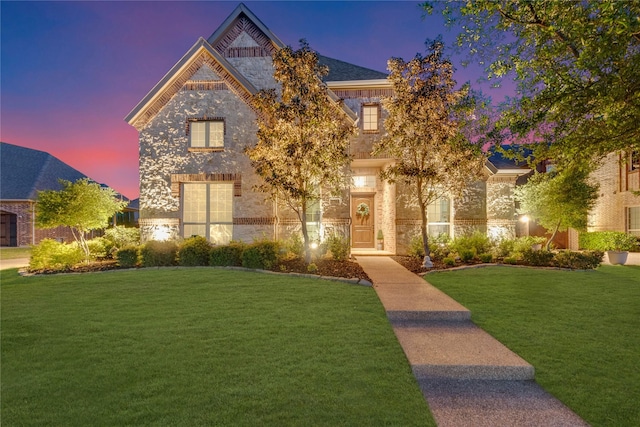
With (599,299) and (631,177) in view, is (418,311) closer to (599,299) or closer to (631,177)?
(599,299)

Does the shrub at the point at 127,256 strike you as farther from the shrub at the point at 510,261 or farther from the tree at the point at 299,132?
the shrub at the point at 510,261

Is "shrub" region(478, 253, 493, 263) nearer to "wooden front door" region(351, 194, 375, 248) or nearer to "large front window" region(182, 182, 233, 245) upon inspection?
"wooden front door" region(351, 194, 375, 248)

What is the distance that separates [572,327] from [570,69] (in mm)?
5136

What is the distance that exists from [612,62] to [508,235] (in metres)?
11.2

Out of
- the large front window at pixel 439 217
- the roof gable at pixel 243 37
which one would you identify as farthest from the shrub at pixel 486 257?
the roof gable at pixel 243 37

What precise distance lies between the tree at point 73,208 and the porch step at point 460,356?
12.5 metres

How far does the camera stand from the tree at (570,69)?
578 centimetres

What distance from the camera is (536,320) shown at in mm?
6363

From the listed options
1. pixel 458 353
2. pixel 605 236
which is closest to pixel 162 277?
pixel 458 353

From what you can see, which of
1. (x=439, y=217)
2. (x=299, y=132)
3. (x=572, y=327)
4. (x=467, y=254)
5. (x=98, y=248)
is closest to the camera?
(x=572, y=327)

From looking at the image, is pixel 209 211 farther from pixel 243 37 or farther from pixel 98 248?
pixel 243 37

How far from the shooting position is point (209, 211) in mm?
14453

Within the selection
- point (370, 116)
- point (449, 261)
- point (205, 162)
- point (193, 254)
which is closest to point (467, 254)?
point (449, 261)

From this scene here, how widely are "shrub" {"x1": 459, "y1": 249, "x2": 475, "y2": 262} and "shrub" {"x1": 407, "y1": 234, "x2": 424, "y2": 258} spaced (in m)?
1.60
